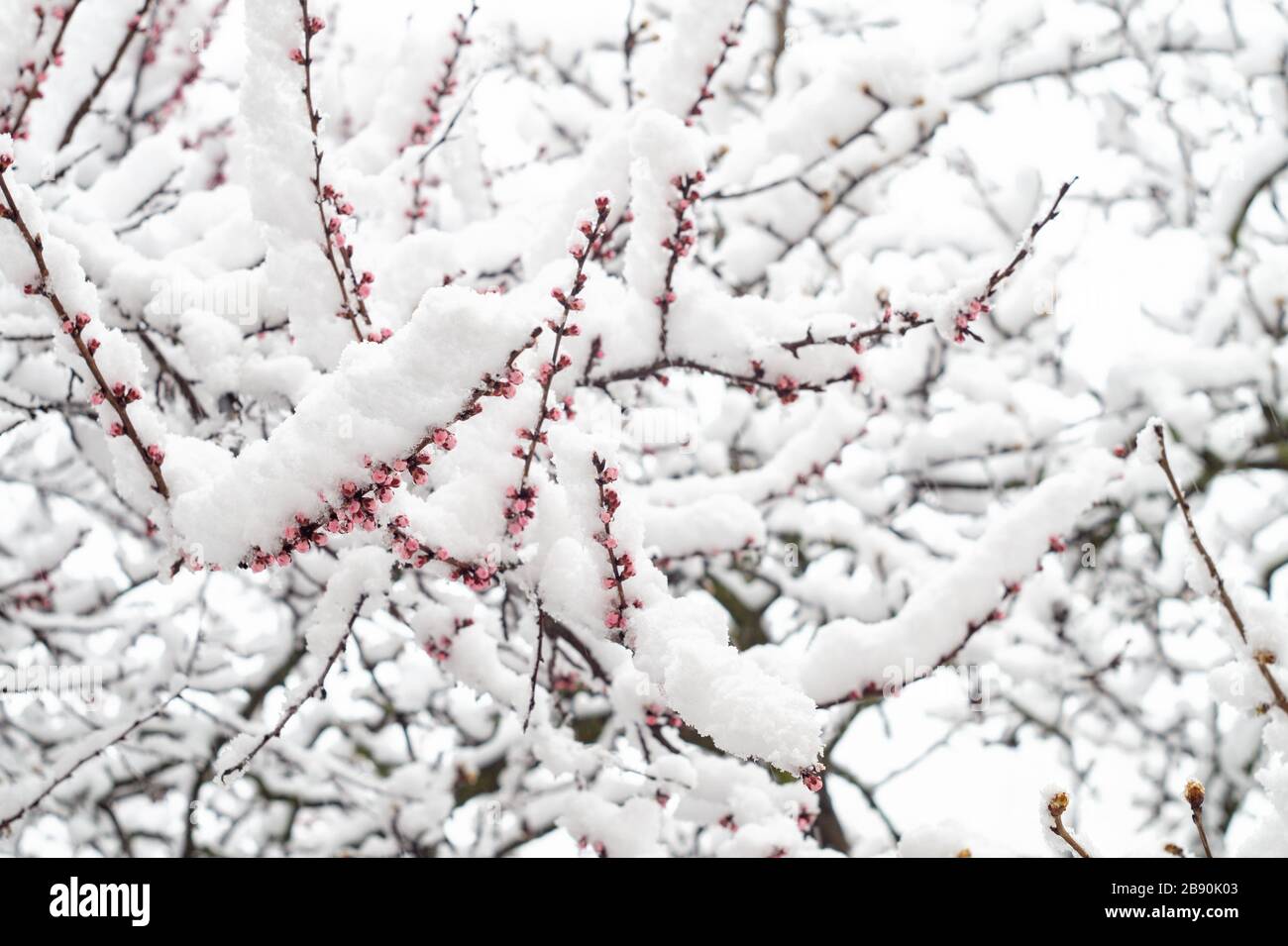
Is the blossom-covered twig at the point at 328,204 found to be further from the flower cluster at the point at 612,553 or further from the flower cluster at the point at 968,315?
the flower cluster at the point at 968,315

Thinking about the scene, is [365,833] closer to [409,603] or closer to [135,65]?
[409,603]

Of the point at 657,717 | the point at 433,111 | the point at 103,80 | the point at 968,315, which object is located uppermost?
the point at 433,111

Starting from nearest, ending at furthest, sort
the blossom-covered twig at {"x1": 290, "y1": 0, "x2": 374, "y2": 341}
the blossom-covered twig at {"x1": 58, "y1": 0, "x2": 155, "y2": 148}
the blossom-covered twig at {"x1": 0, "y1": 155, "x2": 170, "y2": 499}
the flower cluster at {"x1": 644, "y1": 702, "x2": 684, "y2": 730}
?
the blossom-covered twig at {"x1": 0, "y1": 155, "x2": 170, "y2": 499} → the blossom-covered twig at {"x1": 290, "y1": 0, "x2": 374, "y2": 341} → the flower cluster at {"x1": 644, "y1": 702, "x2": 684, "y2": 730} → the blossom-covered twig at {"x1": 58, "y1": 0, "x2": 155, "y2": 148}

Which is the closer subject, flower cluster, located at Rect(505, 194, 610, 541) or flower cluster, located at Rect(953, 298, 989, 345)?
flower cluster, located at Rect(505, 194, 610, 541)

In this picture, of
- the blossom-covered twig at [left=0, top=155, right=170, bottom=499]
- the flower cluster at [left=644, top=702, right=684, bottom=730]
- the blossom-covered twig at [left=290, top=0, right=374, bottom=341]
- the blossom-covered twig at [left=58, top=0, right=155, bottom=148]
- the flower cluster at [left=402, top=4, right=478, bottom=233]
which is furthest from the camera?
the flower cluster at [left=402, top=4, right=478, bottom=233]

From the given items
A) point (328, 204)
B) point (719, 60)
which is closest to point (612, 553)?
point (328, 204)

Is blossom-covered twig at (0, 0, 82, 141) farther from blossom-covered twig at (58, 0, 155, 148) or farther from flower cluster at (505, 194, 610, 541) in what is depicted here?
flower cluster at (505, 194, 610, 541)

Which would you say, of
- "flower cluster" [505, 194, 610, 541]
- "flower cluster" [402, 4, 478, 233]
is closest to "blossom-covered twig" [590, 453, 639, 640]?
"flower cluster" [505, 194, 610, 541]

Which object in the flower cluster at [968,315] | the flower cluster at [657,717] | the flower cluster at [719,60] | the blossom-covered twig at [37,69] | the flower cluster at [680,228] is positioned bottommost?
the flower cluster at [657,717]

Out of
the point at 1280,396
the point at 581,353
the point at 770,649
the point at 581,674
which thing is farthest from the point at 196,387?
the point at 1280,396

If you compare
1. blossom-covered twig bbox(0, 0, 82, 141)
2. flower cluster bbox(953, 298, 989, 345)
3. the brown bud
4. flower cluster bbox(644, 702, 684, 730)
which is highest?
blossom-covered twig bbox(0, 0, 82, 141)

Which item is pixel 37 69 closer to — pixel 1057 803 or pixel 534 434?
pixel 534 434

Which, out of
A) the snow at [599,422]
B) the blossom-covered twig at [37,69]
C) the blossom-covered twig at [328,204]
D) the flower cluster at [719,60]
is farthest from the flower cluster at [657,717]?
the blossom-covered twig at [37,69]

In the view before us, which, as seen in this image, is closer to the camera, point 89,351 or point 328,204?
point 89,351
